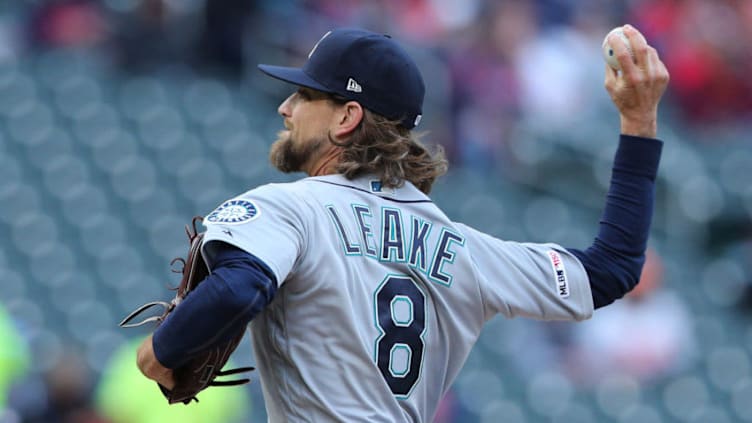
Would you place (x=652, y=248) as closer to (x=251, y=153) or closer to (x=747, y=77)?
(x=747, y=77)

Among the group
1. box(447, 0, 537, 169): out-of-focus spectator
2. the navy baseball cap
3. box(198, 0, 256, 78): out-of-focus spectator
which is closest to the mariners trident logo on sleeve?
the navy baseball cap

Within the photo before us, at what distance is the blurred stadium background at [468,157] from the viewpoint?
6875 mm

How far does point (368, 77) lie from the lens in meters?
2.31

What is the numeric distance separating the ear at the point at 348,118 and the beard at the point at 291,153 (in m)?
0.05

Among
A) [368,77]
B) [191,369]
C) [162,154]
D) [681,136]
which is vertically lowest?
[162,154]

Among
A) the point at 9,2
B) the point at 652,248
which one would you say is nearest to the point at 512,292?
the point at 652,248

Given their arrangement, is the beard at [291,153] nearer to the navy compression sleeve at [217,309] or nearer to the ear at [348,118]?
the ear at [348,118]

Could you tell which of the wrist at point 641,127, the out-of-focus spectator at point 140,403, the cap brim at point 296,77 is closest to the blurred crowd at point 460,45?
the out-of-focus spectator at point 140,403

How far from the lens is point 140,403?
5688 millimetres

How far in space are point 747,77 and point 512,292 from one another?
6644mm

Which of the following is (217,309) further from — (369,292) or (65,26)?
(65,26)

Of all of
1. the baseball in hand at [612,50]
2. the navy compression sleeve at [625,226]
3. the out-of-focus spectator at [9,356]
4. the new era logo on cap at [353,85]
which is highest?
the baseball in hand at [612,50]

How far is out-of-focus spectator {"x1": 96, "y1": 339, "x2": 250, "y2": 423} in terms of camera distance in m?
5.67

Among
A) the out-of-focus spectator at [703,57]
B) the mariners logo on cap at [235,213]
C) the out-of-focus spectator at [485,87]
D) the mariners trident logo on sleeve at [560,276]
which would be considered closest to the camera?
the mariners logo on cap at [235,213]
